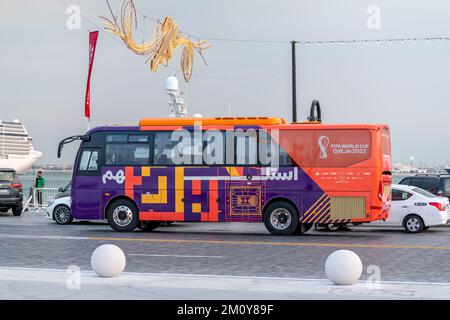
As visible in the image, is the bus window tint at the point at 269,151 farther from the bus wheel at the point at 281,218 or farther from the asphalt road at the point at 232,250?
the asphalt road at the point at 232,250

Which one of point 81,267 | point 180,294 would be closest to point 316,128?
point 81,267

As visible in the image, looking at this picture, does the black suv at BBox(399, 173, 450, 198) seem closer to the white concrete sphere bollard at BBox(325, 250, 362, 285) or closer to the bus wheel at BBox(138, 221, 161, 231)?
the bus wheel at BBox(138, 221, 161, 231)

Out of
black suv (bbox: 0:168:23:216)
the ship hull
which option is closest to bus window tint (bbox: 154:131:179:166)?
black suv (bbox: 0:168:23:216)

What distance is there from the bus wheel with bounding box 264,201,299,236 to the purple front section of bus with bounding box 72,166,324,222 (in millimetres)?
205

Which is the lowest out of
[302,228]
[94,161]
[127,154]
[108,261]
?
[302,228]

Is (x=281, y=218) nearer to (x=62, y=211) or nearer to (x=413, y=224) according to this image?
(x=413, y=224)

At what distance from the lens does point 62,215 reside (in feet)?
96.0

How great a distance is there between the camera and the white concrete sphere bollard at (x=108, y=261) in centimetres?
1270

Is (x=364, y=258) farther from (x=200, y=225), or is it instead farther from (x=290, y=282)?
(x=200, y=225)

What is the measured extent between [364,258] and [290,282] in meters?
4.83

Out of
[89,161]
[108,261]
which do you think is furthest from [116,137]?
[108,261]

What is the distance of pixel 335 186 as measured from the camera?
2322 centimetres

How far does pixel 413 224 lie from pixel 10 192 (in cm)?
1784

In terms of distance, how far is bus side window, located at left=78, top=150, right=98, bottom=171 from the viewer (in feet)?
82.9
